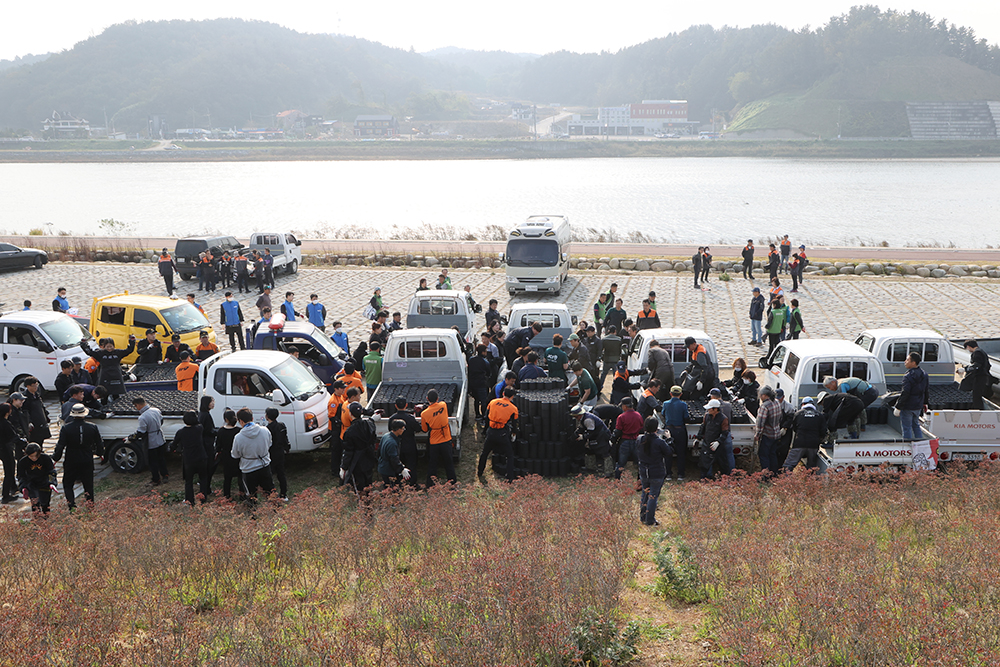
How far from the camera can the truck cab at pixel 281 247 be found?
1236 inches

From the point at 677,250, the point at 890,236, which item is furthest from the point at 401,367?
the point at 890,236

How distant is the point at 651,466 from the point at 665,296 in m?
18.4

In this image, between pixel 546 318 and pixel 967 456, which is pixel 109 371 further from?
pixel 967 456

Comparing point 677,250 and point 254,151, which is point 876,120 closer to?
point 254,151

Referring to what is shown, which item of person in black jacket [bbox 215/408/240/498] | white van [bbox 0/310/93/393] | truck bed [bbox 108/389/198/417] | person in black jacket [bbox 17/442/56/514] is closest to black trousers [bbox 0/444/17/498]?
person in black jacket [bbox 17/442/56/514]

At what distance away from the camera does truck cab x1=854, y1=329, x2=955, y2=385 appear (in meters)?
12.8

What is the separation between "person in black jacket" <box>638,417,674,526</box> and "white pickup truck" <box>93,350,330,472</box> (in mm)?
5202

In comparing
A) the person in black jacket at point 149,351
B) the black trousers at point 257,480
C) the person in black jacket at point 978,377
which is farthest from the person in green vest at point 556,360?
the person in black jacket at point 149,351

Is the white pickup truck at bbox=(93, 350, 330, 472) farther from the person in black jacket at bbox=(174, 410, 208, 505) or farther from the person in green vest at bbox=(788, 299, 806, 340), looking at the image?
the person in green vest at bbox=(788, 299, 806, 340)

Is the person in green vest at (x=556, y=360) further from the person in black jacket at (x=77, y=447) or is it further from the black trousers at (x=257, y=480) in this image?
the person in black jacket at (x=77, y=447)

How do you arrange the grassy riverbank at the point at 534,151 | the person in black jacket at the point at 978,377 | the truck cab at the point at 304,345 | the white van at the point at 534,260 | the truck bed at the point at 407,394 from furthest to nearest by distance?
the grassy riverbank at the point at 534,151 → the white van at the point at 534,260 → the truck cab at the point at 304,345 → the person in black jacket at the point at 978,377 → the truck bed at the point at 407,394

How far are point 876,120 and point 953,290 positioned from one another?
192698 mm

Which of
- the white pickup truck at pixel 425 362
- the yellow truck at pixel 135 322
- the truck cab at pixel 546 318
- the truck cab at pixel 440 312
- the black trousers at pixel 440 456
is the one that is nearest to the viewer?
the black trousers at pixel 440 456

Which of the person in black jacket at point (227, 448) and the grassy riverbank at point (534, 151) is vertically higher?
the grassy riverbank at point (534, 151)
